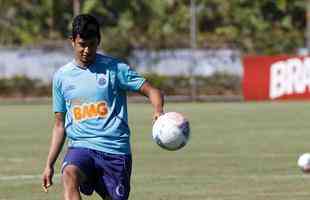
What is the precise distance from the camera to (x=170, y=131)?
896 cm

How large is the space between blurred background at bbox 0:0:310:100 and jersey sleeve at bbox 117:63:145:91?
31.0m

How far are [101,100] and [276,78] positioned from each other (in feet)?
98.8

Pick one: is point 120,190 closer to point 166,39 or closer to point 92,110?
point 92,110

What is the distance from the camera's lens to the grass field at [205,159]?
14.2 metres

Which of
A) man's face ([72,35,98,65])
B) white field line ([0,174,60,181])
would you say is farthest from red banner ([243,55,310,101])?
man's face ([72,35,98,65])

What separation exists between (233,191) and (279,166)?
3.23 m

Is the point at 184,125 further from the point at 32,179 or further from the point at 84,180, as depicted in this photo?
the point at 32,179

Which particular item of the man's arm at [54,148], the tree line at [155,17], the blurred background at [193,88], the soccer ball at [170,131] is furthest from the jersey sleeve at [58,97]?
the tree line at [155,17]

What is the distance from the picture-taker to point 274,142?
2177 cm

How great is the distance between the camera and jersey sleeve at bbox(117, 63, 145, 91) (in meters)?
8.99

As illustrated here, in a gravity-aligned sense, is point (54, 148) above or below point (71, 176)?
above

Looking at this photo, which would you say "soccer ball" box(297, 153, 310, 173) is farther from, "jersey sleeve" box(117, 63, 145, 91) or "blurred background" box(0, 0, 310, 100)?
"blurred background" box(0, 0, 310, 100)

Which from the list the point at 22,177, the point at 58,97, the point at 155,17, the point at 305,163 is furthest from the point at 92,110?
the point at 155,17

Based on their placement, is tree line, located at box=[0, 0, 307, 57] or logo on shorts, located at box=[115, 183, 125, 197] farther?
tree line, located at box=[0, 0, 307, 57]
